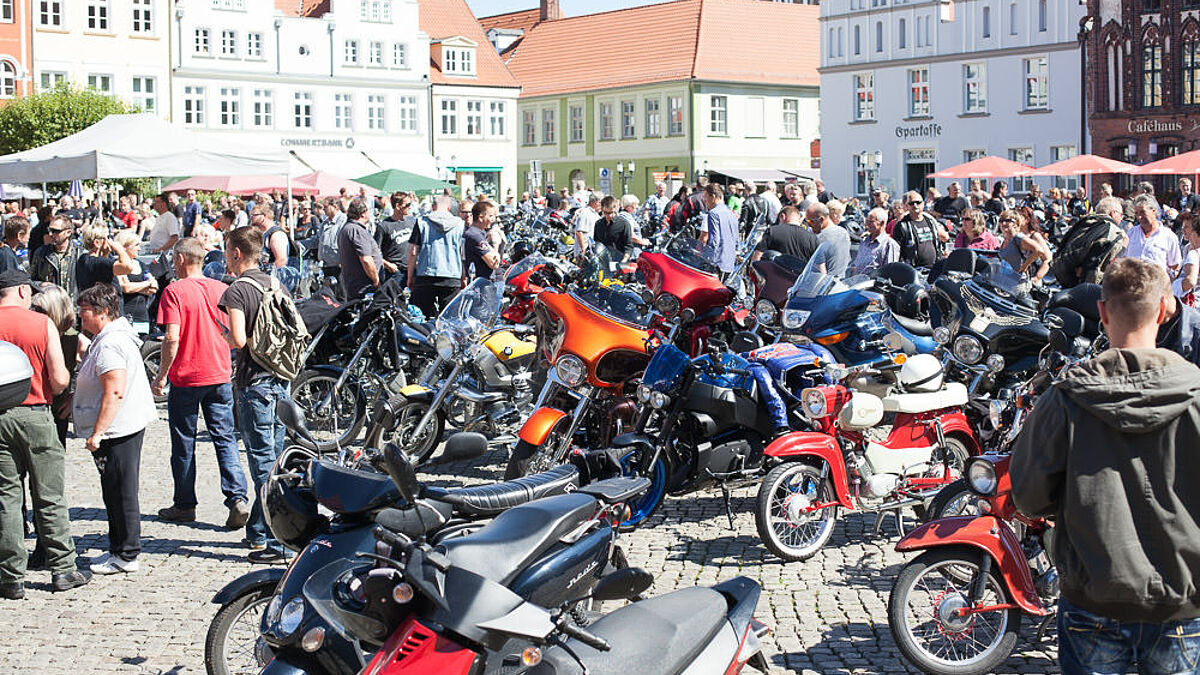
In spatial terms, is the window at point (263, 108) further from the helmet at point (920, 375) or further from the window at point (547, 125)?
the helmet at point (920, 375)

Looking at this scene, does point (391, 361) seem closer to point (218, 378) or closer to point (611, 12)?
point (218, 378)

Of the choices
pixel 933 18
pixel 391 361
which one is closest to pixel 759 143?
pixel 933 18

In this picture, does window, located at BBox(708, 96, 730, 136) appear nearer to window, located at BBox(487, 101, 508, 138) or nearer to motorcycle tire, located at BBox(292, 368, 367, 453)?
window, located at BBox(487, 101, 508, 138)

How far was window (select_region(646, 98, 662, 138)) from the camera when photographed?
6775cm

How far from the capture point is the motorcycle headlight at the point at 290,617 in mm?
4129

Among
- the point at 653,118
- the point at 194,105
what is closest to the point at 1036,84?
the point at 653,118

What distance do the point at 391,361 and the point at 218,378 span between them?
3.11 metres

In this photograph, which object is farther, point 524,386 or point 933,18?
point 933,18

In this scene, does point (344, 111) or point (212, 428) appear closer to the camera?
point (212, 428)

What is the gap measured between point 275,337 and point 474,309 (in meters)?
2.48

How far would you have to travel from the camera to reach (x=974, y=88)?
58344 mm

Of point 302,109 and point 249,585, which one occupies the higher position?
point 302,109

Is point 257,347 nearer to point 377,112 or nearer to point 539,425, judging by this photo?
point 539,425

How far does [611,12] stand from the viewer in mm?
73562
